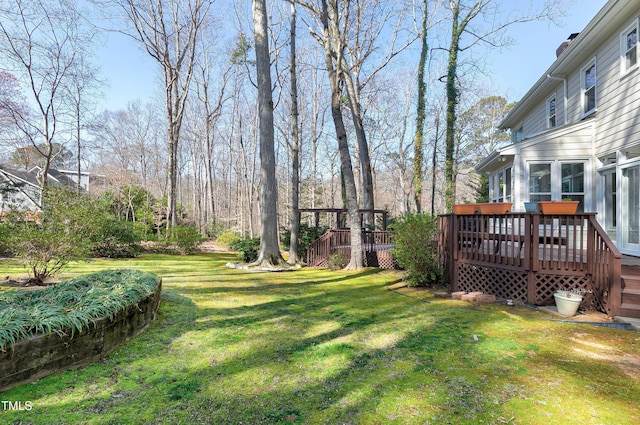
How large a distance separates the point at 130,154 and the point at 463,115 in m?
27.0

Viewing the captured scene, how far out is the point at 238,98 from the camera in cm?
2456

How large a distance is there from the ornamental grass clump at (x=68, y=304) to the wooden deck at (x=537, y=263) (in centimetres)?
570

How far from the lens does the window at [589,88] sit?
7.88 metres

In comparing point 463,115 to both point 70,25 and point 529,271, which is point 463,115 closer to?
point 529,271

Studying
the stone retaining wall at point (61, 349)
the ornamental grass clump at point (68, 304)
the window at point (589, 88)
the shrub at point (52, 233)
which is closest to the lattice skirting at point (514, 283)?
the window at point (589, 88)

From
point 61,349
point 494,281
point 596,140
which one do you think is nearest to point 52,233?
point 61,349

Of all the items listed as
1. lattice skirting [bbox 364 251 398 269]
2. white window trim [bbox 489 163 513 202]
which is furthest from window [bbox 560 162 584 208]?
lattice skirting [bbox 364 251 398 269]

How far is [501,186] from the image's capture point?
10.2m

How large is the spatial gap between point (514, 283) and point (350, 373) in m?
4.17

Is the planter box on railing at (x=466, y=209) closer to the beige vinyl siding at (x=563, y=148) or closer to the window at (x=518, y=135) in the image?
the beige vinyl siding at (x=563, y=148)

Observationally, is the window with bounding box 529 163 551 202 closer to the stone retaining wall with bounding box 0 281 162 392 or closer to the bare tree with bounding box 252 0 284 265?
the bare tree with bounding box 252 0 284 265

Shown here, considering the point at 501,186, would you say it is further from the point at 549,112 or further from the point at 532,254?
→ the point at 532,254

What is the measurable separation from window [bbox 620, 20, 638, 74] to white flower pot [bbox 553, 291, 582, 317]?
5.04m

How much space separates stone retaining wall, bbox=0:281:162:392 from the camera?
8.15 feet
